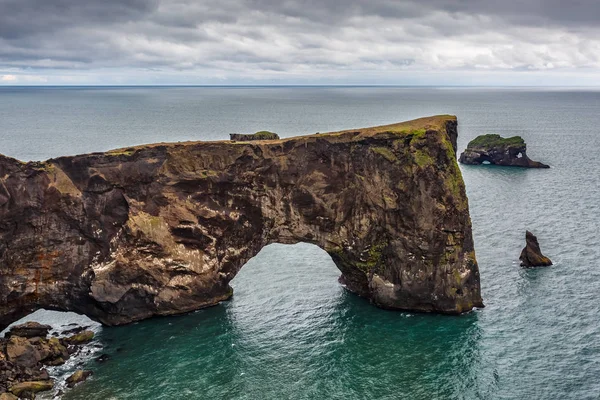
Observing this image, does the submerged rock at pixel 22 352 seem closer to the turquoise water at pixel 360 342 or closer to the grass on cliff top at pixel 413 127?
the turquoise water at pixel 360 342

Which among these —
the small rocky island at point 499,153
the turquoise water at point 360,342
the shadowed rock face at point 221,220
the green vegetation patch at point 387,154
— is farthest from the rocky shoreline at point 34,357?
the small rocky island at point 499,153

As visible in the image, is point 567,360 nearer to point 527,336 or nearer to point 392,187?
point 527,336

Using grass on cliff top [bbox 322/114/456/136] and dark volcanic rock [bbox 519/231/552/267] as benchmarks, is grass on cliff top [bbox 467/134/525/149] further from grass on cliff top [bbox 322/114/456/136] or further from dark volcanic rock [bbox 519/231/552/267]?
grass on cliff top [bbox 322/114/456/136]

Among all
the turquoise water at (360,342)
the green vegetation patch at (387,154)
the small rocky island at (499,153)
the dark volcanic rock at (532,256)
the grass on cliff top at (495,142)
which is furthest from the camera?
the grass on cliff top at (495,142)

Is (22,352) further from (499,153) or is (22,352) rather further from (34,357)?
(499,153)

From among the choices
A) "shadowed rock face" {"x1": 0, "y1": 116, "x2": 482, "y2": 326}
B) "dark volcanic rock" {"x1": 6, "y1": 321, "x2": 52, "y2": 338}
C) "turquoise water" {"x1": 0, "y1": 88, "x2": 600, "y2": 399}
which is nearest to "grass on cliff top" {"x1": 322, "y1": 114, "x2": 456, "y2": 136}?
"shadowed rock face" {"x1": 0, "y1": 116, "x2": 482, "y2": 326}

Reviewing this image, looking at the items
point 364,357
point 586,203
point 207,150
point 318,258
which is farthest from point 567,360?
point 586,203

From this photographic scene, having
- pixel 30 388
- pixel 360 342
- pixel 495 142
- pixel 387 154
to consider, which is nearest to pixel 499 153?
pixel 495 142
